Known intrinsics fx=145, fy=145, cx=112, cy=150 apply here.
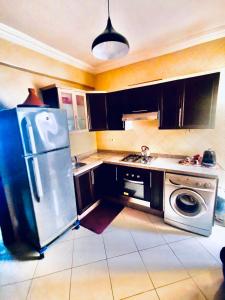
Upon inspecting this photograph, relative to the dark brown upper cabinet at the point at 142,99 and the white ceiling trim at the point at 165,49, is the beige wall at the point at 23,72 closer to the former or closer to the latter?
the white ceiling trim at the point at 165,49

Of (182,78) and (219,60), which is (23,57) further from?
(219,60)

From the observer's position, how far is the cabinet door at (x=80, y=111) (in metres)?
2.49

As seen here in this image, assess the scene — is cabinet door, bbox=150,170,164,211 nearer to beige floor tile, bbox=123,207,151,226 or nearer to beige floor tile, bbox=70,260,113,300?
beige floor tile, bbox=123,207,151,226

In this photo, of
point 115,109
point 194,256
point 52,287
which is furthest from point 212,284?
point 115,109

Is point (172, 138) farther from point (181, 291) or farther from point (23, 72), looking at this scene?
point (23, 72)

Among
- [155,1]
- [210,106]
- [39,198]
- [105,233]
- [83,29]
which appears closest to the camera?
[155,1]

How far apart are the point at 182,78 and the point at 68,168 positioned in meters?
2.04

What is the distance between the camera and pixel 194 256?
1685 mm

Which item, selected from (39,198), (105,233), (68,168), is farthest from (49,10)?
(105,233)

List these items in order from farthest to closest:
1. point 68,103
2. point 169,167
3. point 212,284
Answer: point 68,103 → point 169,167 → point 212,284

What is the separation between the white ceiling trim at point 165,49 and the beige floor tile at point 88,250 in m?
2.99

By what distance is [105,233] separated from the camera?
2113 millimetres

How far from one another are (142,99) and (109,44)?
1.21 meters

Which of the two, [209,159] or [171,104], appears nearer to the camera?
[209,159]
